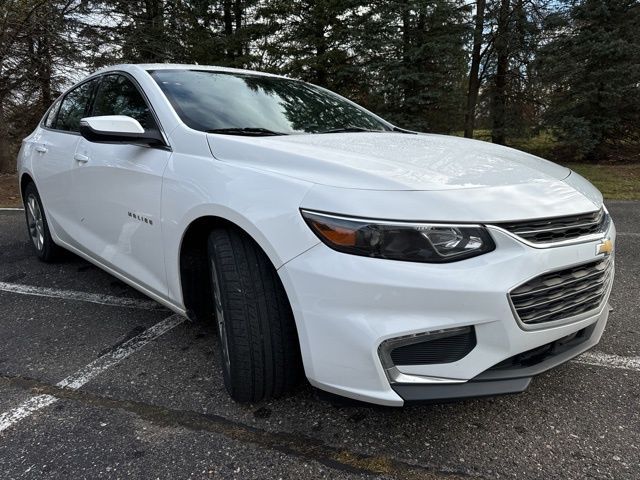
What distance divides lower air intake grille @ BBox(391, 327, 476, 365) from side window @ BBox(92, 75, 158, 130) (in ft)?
5.70

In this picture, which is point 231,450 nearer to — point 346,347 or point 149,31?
point 346,347

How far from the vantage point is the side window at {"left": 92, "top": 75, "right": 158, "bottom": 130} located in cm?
273

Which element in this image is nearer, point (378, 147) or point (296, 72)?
point (378, 147)

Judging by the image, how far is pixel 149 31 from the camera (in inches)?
528

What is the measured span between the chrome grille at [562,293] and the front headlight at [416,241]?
0.69 ft

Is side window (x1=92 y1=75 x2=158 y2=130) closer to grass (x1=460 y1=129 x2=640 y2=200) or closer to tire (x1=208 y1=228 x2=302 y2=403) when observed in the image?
tire (x1=208 y1=228 x2=302 y2=403)

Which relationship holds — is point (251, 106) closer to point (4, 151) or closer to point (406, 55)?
point (406, 55)

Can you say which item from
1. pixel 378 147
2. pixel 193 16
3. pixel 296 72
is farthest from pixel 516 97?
pixel 378 147

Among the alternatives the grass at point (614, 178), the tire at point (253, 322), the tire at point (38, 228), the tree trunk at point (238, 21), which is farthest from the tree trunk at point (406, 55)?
the tire at point (253, 322)

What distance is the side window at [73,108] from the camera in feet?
11.7

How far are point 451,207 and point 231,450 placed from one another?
1.24 m

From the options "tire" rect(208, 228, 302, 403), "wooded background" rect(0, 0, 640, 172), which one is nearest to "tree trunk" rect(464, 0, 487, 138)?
"wooded background" rect(0, 0, 640, 172)

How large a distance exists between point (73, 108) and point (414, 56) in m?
10.1

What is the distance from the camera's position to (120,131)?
241 cm
